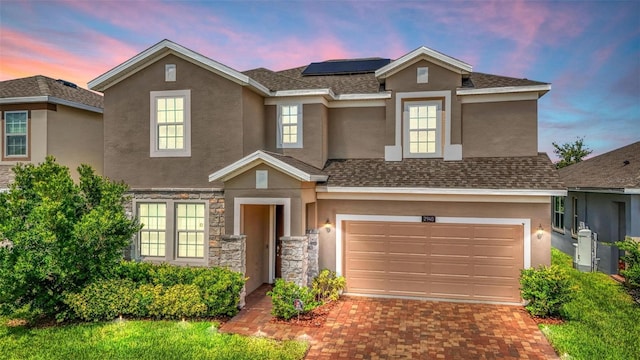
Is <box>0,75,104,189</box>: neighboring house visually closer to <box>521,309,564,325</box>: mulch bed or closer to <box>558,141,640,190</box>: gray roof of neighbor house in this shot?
<box>521,309,564,325</box>: mulch bed

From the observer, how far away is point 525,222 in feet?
31.3

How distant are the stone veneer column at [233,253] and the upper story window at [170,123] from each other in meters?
2.96

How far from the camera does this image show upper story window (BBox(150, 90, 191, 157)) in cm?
1065

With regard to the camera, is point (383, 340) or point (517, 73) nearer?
point (383, 340)

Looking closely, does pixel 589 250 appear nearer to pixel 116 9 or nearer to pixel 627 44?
pixel 627 44

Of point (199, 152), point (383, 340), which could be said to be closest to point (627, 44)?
point (383, 340)

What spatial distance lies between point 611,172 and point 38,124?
20.8 meters

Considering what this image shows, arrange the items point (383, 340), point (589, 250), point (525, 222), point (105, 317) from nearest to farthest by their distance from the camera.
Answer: point (383, 340), point (105, 317), point (525, 222), point (589, 250)

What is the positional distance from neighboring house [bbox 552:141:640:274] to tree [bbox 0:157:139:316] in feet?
46.7

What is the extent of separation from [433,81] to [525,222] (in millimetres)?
4822

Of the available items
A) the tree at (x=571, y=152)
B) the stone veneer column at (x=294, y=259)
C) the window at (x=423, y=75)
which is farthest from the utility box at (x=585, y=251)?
the tree at (x=571, y=152)

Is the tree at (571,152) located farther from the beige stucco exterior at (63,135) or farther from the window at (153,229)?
the beige stucco exterior at (63,135)

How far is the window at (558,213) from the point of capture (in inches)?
692

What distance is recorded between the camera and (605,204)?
1332 cm
